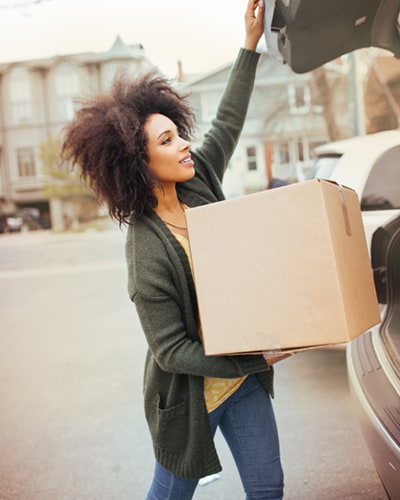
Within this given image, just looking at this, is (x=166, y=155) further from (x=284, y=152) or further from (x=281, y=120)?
(x=281, y=120)

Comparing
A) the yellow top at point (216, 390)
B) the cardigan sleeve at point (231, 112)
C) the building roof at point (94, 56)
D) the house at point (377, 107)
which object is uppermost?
the building roof at point (94, 56)

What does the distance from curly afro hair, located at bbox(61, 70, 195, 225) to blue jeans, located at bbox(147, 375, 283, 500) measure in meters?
0.61

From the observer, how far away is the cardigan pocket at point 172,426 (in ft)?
4.75

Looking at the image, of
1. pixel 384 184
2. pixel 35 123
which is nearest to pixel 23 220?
pixel 35 123

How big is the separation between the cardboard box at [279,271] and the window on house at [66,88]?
3551 millimetres

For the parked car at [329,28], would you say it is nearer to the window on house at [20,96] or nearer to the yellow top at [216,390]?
the yellow top at [216,390]

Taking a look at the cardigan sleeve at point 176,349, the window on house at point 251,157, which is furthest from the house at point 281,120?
the cardigan sleeve at point 176,349

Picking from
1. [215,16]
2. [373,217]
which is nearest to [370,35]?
[373,217]

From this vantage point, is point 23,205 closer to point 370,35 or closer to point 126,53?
point 126,53

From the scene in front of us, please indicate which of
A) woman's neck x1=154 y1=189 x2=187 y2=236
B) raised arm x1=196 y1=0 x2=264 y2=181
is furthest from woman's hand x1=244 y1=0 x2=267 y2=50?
woman's neck x1=154 y1=189 x2=187 y2=236

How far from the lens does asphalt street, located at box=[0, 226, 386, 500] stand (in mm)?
2383

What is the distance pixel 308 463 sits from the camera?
7.86ft

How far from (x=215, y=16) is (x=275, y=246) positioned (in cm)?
255

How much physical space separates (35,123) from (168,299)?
389 cm
